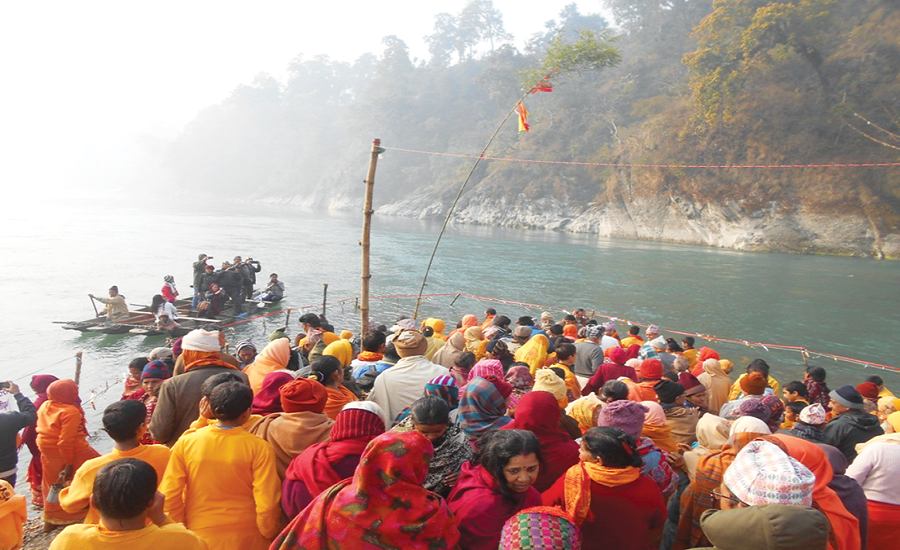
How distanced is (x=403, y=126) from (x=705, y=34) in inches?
2026

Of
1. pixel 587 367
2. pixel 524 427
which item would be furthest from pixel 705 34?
pixel 524 427

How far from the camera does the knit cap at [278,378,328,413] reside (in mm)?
2949

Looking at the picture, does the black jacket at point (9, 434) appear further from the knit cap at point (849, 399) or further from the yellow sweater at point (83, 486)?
the knit cap at point (849, 399)

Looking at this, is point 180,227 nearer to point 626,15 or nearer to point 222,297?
point 222,297

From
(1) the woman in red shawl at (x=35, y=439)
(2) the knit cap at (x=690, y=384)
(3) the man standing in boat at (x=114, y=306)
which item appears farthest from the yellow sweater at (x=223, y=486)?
(3) the man standing in boat at (x=114, y=306)

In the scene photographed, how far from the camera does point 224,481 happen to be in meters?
2.60

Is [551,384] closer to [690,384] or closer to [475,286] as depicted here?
[690,384]

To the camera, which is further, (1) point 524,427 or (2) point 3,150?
(2) point 3,150

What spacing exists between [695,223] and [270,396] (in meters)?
42.8

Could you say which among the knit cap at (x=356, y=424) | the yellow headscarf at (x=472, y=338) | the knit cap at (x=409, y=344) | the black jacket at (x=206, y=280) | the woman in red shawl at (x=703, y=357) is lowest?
the black jacket at (x=206, y=280)

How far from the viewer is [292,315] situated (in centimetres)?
1658

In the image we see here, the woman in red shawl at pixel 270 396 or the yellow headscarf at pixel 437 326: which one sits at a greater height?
the woman in red shawl at pixel 270 396

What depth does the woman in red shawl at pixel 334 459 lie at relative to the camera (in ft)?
7.93

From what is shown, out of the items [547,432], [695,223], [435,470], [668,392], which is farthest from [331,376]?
[695,223]
